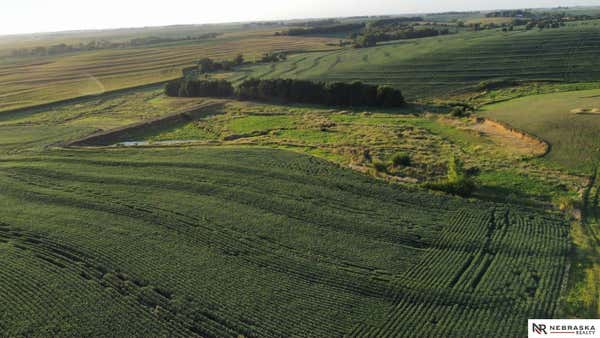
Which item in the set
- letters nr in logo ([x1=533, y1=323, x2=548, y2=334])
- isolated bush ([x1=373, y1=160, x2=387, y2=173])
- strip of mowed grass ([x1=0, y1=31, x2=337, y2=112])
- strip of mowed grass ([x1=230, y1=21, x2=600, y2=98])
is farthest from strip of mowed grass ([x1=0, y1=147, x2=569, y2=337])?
strip of mowed grass ([x1=0, y1=31, x2=337, y2=112])

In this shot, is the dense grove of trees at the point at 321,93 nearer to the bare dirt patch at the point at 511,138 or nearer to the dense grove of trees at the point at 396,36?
the bare dirt patch at the point at 511,138

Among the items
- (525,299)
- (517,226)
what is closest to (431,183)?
(517,226)

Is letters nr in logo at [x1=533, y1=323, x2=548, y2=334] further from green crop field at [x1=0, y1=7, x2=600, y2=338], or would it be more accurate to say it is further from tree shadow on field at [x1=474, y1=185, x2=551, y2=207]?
tree shadow on field at [x1=474, y1=185, x2=551, y2=207]

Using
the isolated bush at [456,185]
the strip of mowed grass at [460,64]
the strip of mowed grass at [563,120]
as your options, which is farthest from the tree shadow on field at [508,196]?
the strip of mowed grass at [460,64]

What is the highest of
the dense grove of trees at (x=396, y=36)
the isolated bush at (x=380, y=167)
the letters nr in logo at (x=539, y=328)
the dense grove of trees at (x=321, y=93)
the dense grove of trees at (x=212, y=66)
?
the dense grove of trees at (x=396, y=36)

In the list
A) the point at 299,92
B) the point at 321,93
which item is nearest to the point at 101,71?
the point at 299,92

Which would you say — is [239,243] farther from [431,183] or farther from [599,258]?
[599,258]
